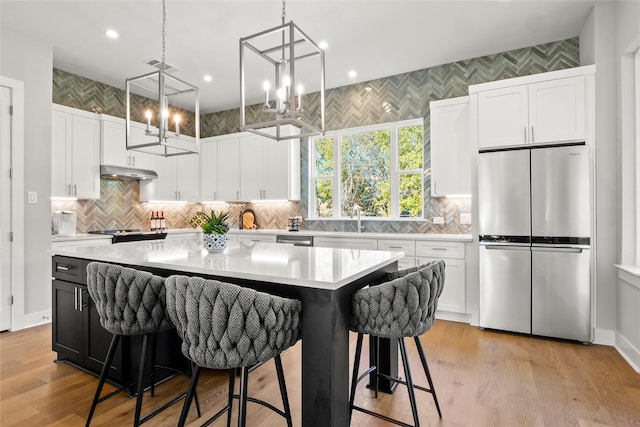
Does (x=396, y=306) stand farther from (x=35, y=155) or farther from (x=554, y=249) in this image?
(x=35, y=155)

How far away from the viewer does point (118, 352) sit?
234cm

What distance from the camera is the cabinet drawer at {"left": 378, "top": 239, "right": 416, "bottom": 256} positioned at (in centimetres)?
403

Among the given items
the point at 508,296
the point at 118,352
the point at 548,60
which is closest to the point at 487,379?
the point at 508,296

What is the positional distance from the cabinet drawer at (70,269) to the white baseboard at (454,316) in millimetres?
3445

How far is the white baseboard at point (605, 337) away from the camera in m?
3.12

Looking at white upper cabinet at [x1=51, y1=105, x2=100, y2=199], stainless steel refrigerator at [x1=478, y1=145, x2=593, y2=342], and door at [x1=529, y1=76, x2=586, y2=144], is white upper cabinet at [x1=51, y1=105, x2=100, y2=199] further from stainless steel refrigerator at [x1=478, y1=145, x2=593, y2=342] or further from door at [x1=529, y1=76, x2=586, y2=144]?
door at [x1=529, y1=76, x2=586, y2=144]

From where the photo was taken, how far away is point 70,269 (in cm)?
261

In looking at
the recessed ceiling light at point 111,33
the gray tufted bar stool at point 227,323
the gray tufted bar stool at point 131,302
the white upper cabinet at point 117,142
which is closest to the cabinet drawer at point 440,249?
the gray tufted bar stool at point 227,323

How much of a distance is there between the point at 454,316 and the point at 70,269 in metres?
3.68

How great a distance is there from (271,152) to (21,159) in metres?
2.99

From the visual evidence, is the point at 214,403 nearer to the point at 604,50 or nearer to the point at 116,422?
the point at 116,422

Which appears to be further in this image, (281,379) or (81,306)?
(81,306)

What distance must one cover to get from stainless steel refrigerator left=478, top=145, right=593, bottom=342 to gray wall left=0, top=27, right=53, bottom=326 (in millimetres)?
4722

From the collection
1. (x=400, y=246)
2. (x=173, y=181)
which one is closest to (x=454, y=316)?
(x=400, y=246)
